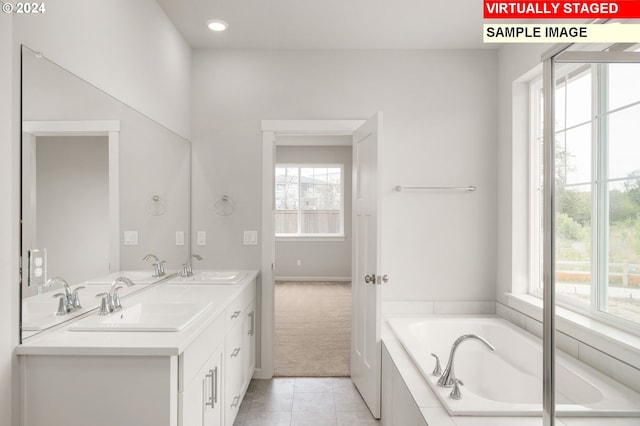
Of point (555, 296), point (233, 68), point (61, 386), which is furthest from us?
point (233, 68)

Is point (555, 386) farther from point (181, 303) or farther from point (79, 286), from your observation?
point (79, 286)

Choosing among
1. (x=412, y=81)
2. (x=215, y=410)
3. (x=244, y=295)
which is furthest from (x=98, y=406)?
(x=412, y=81)

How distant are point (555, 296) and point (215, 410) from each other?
1.66m

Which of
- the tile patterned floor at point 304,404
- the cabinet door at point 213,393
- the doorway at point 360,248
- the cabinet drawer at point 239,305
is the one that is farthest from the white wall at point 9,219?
the doorway at point 360,248

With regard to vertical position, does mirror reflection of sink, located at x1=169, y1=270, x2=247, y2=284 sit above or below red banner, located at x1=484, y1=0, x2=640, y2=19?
below

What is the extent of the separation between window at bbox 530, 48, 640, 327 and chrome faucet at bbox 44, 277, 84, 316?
1.75 meters

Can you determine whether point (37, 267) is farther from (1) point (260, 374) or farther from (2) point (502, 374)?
(2) point (502, 374)

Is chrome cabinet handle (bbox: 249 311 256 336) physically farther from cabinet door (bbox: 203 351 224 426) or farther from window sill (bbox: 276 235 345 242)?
window sill (bbox: 276 235 345 242)

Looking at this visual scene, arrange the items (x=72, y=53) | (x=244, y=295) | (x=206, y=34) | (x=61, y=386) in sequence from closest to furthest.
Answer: (x=61, y=386), (x=72, y=53), (x=244, y=295), (x=206, y=34)

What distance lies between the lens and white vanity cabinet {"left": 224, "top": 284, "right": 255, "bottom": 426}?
7.43ft

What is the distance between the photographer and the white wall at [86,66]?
4.37 ft

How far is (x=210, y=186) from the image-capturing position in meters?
3.31

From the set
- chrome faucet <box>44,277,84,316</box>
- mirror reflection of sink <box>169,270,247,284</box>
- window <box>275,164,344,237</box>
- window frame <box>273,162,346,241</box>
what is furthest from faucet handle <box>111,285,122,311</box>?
window <box>275,164,344,237</box>

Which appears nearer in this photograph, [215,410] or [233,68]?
[215,410]
